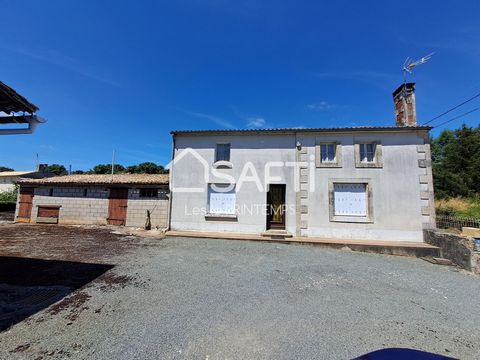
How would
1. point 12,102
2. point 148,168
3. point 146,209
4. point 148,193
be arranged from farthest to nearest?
1. point 148,168
2. point 148,193
3. point 146,209
4. point 12,102

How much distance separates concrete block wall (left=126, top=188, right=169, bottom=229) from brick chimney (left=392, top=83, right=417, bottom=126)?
38.7ft

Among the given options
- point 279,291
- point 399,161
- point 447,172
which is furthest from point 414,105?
point 447,172

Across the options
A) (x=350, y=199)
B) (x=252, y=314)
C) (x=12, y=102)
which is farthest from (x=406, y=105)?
(x=12, y=102)

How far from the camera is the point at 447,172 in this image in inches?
937

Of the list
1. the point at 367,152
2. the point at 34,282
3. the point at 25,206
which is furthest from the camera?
the point at 25,206

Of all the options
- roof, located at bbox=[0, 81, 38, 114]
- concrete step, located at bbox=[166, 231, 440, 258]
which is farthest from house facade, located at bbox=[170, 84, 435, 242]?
roof, located at bbox=[0, 81, 38, 114]

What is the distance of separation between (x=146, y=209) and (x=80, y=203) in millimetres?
4149

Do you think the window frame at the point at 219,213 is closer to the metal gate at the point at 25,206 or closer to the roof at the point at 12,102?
the roof at the point at 12,102

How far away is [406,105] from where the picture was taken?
10.5m

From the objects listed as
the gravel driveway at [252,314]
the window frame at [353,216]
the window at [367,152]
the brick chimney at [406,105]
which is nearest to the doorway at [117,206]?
the gravel driveway at [252,314]

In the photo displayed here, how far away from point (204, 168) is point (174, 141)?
2.03 m

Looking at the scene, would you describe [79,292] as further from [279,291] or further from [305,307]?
[305,307]

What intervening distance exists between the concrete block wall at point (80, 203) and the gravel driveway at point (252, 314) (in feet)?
25.7

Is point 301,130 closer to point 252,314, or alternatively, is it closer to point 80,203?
point 252,314
